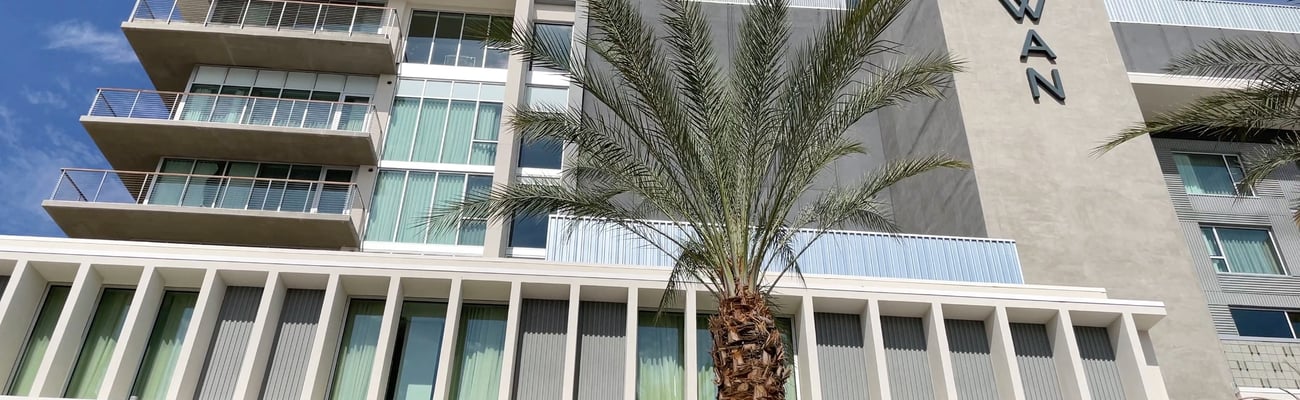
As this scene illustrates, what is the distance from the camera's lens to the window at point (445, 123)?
888 inches

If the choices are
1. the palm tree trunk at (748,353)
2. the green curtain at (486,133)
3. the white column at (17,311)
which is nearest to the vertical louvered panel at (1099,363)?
the palm tree trunk at (748,353)

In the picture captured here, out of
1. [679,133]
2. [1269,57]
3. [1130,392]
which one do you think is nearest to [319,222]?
[679,133]

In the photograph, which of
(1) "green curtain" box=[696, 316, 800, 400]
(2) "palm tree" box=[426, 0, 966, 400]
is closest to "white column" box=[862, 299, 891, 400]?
(1) "green curtain" box=[696, 316, 800, 400]

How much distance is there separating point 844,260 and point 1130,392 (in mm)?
5621

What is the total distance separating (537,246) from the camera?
20.9 meters

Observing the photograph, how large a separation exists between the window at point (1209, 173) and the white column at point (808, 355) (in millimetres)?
17969

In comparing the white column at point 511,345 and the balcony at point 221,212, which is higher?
the balcony at point 221,212

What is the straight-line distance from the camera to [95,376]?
46.6 ft

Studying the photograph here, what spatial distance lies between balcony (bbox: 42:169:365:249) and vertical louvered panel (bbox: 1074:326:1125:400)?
16.2 m

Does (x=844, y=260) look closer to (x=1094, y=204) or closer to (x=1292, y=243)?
(x=1094, y=204)

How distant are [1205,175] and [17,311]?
31221 millimetres

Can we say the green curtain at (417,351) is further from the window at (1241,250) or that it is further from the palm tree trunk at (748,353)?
the window at (1241,250)

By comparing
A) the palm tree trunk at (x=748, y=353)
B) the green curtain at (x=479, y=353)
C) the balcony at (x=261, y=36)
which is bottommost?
the palm tree trunk at (x=748, y=353)

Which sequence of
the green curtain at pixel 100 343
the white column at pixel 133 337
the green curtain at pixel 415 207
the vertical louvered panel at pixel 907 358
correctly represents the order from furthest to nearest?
the green curtain at pixel 415 207, the vertical louvered panel at pixel 907 358, the green curtain at pixel 100 343, the white column at pixel 133 337
